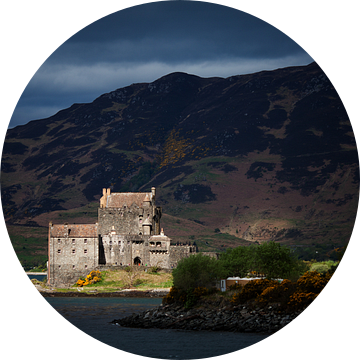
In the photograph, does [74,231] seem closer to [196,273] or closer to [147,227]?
[147,227]

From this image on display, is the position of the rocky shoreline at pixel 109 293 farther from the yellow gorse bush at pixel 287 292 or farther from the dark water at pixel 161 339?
the yellow gorse bush at pixel 287 292

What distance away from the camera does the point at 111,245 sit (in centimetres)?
10588

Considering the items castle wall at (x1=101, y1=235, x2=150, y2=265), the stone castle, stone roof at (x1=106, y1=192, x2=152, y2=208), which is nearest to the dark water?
the stone castle

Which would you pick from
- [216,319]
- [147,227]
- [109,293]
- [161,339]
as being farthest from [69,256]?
[161,339]

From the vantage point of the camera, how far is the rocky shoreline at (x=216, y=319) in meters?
50.8

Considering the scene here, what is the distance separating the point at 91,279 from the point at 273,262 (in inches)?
1750

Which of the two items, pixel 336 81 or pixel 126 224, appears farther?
pixel 126 224

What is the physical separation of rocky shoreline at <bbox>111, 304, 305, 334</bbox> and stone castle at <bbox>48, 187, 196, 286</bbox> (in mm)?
41834

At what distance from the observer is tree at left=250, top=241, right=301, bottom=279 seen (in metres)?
66.1

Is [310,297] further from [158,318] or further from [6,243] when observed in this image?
[6,243]

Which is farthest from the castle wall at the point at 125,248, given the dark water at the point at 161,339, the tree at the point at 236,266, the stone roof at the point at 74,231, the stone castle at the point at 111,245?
the tree at the point at 236,266

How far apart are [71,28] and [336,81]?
8693 mm

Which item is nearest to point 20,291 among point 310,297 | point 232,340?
point 232,340

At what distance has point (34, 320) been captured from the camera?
60.8 feet
